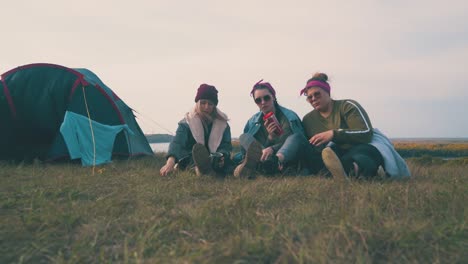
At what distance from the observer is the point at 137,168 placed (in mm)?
5430

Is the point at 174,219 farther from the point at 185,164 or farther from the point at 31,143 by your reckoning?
the point at 31,143

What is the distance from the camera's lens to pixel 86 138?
20.9 feet

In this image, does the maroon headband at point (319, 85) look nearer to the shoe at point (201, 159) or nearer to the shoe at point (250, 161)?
the shoe at point (250, 161)

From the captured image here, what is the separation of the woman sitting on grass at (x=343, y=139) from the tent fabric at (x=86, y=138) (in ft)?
12.3

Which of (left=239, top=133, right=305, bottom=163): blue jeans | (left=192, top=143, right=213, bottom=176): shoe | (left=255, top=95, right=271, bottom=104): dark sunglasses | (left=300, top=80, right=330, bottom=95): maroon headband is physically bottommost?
(left=192, top=143, right=213, bottom=176): shoe

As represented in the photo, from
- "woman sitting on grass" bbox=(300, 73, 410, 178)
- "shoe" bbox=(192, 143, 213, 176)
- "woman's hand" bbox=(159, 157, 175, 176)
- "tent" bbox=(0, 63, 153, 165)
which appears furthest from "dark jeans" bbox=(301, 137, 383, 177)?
"tent" bbox=(0, 63, 153, 165)

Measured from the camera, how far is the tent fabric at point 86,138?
6074 mm

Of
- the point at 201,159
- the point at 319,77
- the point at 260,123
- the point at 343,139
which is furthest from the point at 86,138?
the point at 343,139

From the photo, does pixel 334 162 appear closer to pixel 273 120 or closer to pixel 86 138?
pixel 273 120

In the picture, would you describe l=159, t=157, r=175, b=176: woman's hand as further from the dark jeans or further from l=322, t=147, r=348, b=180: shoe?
l=322, t=147, r=348, b=180: shoe

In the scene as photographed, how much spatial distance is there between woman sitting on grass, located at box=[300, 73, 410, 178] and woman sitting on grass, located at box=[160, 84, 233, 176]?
1.13 m

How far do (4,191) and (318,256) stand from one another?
3.22 m

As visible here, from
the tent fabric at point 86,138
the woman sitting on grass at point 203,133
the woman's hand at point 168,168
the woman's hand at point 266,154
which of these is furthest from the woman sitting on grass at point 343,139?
the tent fabric at point 86,138

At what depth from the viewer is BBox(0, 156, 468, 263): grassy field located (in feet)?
5.57
